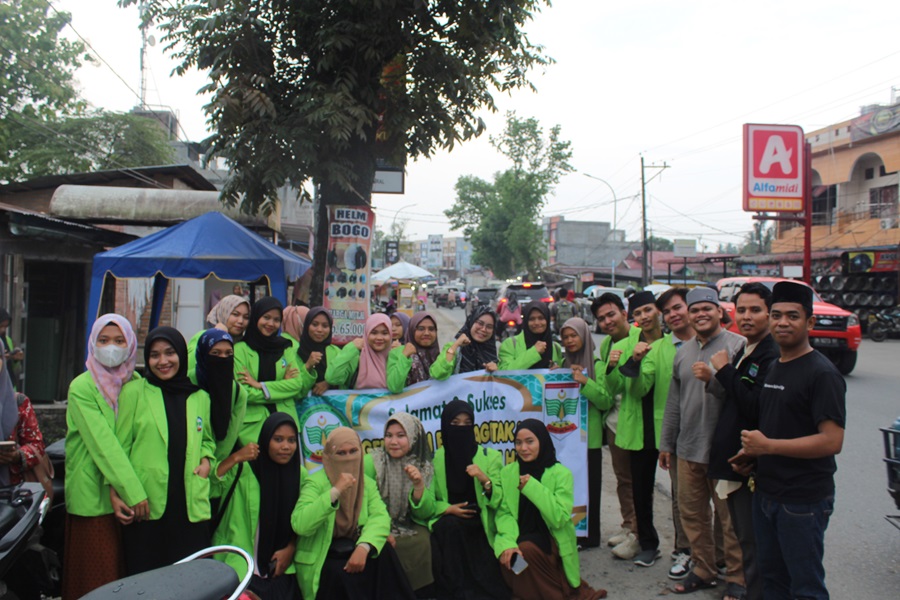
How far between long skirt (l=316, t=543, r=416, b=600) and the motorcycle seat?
1.50 m

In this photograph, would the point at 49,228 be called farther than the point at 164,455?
Yes

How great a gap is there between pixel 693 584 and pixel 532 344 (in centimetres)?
202

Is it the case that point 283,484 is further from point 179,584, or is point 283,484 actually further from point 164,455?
point 179,584

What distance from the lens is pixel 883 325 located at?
22.2 metres

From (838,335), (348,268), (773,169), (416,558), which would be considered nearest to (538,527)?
(416,558)

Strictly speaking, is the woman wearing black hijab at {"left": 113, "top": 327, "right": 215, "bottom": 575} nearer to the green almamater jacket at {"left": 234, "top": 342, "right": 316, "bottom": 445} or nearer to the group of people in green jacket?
the group of people in green jacket

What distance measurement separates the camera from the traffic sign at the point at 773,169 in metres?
22.0

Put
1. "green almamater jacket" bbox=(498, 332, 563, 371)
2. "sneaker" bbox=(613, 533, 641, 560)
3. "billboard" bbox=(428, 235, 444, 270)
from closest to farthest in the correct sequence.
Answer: "sneaker" bbox=(613, 533, 641, 560) < "green almamater jacket" bbox=(498, 332, 563, 371) < "billboard" bbox=(428, 235, 444, 270)

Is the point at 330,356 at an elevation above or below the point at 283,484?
above

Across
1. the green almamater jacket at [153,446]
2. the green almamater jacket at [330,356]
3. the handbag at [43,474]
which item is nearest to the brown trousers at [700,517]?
the green almamater jacket at [330,356]

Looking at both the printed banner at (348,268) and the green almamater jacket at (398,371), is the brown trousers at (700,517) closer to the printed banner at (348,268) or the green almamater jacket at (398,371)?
the green almamater jacket at (398,371)

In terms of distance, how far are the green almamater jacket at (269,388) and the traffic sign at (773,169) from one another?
67.0 feet

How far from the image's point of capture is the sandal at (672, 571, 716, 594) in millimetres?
4258

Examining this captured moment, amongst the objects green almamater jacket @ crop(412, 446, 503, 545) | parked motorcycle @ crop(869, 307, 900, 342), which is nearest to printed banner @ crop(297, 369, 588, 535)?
green almamater jacket @ crop(412, 446, 503, 545)
